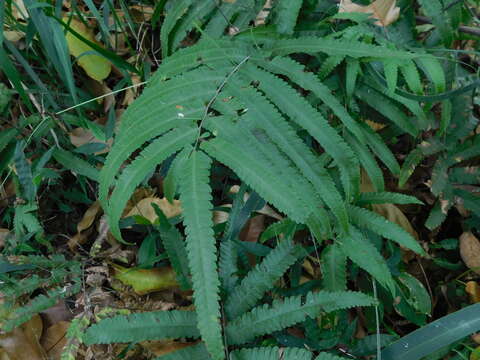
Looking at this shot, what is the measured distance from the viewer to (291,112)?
104cm

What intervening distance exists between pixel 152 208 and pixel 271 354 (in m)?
0.67

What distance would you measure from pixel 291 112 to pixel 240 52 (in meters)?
0.25

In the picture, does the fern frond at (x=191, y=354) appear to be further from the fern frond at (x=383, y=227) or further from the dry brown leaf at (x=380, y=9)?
the dry brown leaf at (x=380, y=9)

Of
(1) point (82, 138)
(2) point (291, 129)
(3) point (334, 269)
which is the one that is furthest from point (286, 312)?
(1) point (82, 138)

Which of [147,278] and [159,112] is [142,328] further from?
[159,112]

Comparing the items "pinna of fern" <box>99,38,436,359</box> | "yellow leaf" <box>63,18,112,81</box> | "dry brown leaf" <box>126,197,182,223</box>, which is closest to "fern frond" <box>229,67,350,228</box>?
"pinna of fern" <box>99,38,436,359</box>

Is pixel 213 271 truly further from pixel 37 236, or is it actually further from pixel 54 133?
pixel 54 133

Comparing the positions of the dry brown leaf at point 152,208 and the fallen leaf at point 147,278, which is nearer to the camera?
the fallen leaf at point 147,278

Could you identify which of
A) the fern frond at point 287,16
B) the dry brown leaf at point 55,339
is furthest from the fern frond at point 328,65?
the dry brown leaf at point 55,339

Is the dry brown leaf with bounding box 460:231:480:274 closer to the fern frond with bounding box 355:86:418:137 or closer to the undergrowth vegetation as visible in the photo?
the undergrowth vegetation

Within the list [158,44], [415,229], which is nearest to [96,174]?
[158,44]

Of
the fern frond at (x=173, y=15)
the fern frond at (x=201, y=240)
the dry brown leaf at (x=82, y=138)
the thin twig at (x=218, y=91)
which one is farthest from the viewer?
the dry brown leaf at (x=82, y=138)

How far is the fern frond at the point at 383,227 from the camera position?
124 centimetres

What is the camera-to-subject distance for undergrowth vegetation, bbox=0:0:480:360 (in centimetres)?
98
